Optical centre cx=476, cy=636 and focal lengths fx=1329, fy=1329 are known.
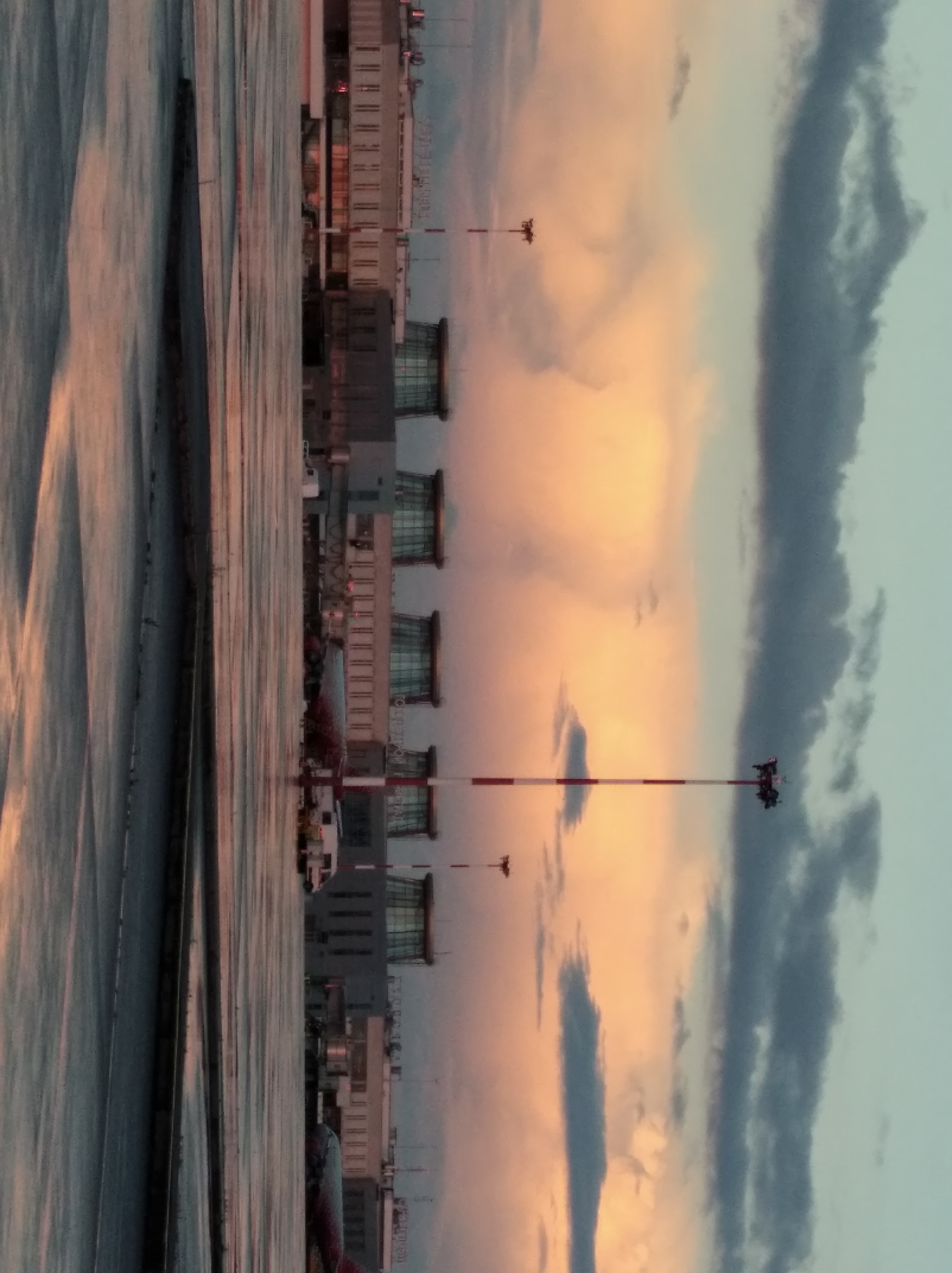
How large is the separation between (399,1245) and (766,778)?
82.7 m

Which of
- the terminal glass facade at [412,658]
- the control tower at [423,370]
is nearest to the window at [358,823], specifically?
the terminal glass facade at [412,658]

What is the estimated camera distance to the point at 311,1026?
69188 mm

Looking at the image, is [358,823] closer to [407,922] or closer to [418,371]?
[407,922]

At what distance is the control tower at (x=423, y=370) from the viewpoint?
9044 centimetres

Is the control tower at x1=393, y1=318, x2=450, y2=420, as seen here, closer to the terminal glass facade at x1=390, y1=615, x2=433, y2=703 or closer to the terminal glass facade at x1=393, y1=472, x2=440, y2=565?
the terminal glass facade at x1=393, y1=472, x2=440, y2=565

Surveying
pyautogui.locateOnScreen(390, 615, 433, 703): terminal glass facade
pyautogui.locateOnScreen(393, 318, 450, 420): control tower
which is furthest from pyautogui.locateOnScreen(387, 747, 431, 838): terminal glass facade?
pyautogui.locateOnScreen(393, 318, 450, 420): control tower

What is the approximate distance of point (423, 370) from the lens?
92.0 m

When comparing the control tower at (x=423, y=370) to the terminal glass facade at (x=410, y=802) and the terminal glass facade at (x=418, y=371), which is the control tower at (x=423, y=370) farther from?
the terminal glass facade at (x=410, y=802)

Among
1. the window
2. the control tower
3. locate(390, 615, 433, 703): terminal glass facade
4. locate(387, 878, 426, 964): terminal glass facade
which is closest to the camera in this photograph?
the window

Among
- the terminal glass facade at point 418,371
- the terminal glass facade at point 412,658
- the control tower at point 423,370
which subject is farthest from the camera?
the terminal glass facade at point 412,658

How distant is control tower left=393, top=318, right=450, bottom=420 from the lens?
297 feet

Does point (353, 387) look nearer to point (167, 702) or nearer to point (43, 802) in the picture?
point (167, 702)

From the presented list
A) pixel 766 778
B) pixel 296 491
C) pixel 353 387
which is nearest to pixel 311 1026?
pixel 353 387

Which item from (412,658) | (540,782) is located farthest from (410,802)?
(540,782)
